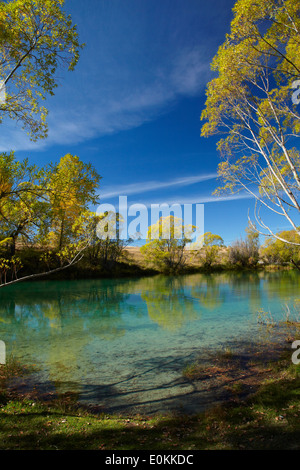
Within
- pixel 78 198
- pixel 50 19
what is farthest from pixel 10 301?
pixel 50 19

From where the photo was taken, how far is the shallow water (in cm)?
687

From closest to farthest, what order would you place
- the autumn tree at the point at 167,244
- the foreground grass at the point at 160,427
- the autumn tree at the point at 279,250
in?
the foreground grass at the point at 160,427, the autumn tree at the point at 167,244, the autumn tree at the point at 279,250

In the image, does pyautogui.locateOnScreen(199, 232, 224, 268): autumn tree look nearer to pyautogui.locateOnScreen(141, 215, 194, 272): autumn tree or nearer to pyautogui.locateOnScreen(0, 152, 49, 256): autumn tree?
pyautogui.locateOnScreen(141, 215, 194, 272): autumn tree

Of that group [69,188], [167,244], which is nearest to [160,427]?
[69,188]

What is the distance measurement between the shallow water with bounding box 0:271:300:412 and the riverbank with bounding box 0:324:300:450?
77cm

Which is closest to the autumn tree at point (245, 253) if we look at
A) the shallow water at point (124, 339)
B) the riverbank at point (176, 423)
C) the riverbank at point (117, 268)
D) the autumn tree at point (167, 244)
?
the riverbank at point (117, 268)

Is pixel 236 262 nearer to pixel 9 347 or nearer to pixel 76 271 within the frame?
pixel 76 271

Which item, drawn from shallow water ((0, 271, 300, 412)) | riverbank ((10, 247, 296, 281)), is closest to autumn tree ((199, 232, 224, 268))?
riverbank ((10, 247, 296, 281))

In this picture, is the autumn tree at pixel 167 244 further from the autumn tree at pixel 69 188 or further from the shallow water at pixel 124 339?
the autumn tree at pixel 69 188

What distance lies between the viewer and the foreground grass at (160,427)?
377cm

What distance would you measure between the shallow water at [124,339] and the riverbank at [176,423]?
2.54ft

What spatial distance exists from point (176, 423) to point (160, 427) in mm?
389
